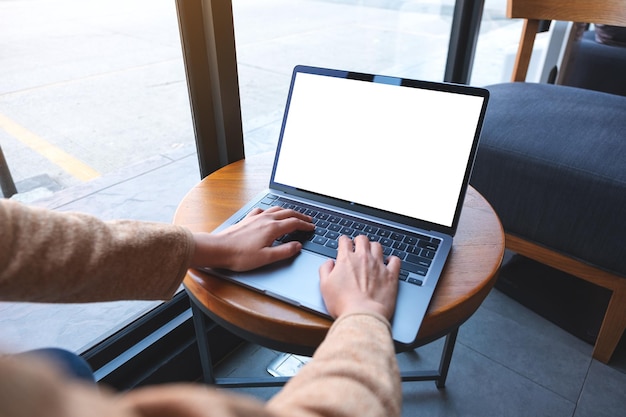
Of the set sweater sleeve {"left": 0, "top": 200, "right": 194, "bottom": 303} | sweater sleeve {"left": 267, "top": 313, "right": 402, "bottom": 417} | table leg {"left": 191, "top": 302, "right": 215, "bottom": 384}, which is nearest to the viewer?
sweater sleeve {"left": 267, "top": 313, "right": 402, "bottom": 417}

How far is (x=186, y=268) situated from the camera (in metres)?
0.62

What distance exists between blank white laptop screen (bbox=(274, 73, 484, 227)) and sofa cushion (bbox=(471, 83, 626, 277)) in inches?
22.8

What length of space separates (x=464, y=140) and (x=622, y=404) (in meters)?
→ 0.93

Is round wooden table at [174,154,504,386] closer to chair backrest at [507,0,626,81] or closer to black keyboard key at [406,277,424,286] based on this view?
black keyboard key at [406,277,424,286]

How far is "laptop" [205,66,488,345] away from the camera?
658 millimetres

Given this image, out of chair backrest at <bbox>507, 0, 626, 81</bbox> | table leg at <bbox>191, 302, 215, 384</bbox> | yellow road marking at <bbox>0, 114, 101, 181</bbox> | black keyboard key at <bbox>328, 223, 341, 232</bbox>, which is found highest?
chair backrest at <bbox>507, 0, 626, 81</bbox>

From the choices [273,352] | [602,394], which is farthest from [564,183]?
[273,352]

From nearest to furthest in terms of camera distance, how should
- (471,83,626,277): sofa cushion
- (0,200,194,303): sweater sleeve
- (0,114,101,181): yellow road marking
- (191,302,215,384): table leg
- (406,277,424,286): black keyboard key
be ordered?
(0,200,194,303): sweater sleeve → (406,277,424,286): black keyboard key → (191,302,215,384): table leg → (471,83,626,277): sofa cushion → (0,114,101,181): yellow road marking

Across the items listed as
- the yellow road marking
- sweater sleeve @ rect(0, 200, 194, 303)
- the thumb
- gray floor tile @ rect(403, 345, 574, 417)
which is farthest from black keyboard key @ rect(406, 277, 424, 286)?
the yellow road marking

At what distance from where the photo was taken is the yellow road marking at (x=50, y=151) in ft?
4.50

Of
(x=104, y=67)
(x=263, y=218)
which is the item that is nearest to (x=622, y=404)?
(x=263, y=218)

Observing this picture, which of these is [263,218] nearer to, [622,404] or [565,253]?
[565,253]

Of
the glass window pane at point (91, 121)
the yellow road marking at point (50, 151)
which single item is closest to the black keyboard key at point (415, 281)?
the glass window pane at point (91, 121)

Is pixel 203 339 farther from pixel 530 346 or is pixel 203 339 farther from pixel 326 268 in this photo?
pixel 530 346
